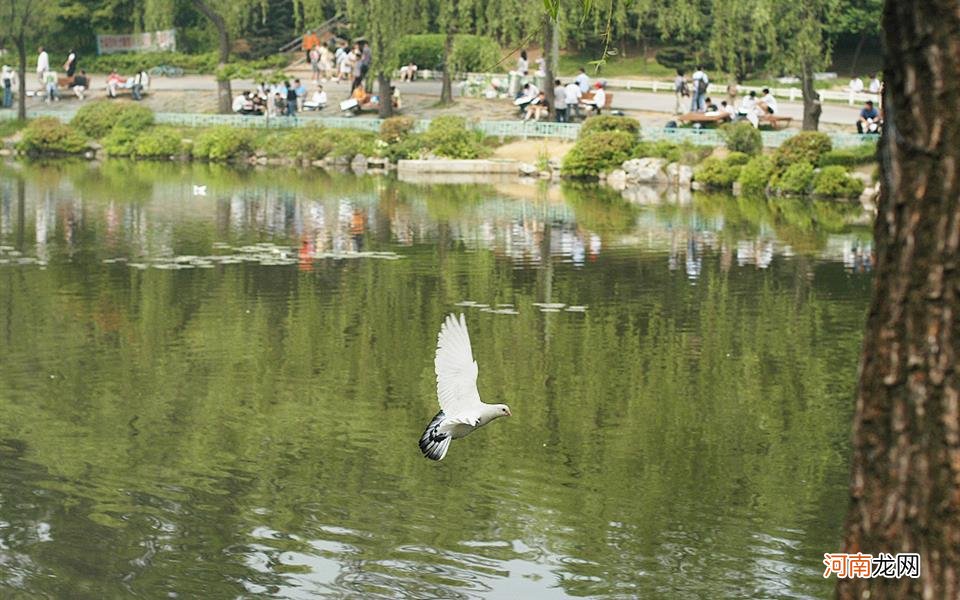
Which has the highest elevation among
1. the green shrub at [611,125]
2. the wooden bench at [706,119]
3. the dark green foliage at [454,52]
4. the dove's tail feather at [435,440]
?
the dark green foliage at [454,52]

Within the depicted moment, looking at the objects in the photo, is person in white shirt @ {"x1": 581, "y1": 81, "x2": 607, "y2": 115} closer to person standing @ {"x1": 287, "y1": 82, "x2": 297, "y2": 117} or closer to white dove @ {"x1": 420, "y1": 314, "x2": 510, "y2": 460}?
person standing @ {"x1": 287, "y1": 82, "x2": 297, "y2": 117}

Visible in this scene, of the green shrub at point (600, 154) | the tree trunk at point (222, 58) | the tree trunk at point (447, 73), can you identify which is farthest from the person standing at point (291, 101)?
the green shrub at point (600, 154)

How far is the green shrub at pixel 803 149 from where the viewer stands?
32.0 meters

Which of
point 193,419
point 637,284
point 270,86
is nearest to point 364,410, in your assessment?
point 193,419

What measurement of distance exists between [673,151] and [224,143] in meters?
11.8

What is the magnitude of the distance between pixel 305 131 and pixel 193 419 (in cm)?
2787

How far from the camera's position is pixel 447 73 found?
41156 mm

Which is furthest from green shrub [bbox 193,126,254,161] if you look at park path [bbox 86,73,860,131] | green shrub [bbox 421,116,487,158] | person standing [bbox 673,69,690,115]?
person standing [bbox 673,69,690,115]

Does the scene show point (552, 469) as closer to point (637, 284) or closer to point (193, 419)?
point (193, 419)

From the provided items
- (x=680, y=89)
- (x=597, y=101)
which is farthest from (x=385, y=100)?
(x=680, y=89)

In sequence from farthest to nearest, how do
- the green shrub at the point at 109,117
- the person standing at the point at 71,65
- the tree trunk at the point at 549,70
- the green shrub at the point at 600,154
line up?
the person standing at the point at 71,65
the green shrub at the point at 109,117
the tree trunk at the point at 549,70
the green shrub at the point at 600,154

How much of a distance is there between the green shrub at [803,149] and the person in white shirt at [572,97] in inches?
288

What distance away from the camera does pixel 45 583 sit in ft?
28.9

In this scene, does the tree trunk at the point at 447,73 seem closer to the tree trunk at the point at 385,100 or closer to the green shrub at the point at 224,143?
the tree trunk at the point at 385,100
